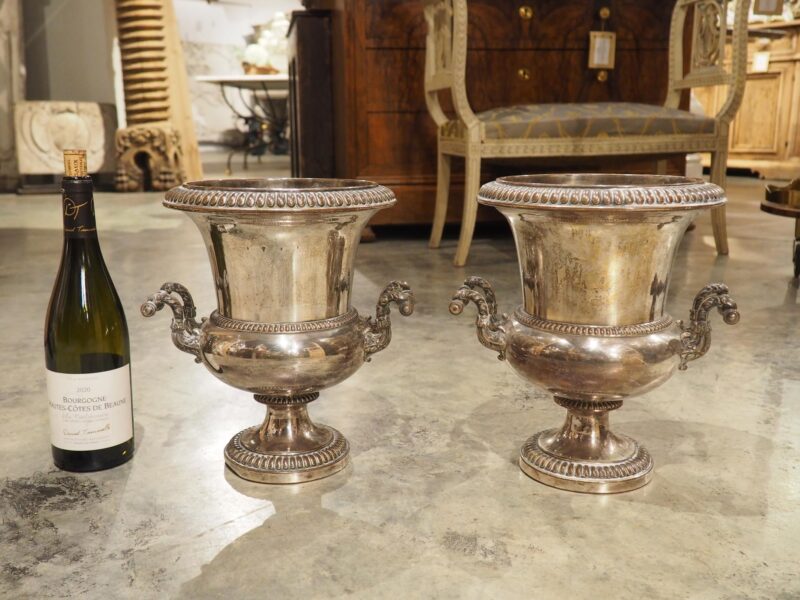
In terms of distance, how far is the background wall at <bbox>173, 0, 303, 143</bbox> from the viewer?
10.4m

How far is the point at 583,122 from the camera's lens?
2836 millimetres

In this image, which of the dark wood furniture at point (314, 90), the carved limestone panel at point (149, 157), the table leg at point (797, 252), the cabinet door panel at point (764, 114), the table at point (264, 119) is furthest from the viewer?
the table at point (264, 119)

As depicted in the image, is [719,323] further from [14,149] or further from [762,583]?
[14,149]

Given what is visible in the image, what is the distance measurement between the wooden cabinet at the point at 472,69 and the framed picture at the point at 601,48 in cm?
5

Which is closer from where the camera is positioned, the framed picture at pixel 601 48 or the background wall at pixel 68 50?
the framed picture at pixel 601 48

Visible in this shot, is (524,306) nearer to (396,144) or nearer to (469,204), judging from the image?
(469,204)

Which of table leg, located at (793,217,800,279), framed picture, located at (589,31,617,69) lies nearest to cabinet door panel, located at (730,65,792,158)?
framed picture, located at (589,31,617,69)

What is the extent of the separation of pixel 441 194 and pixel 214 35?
27.2 feet

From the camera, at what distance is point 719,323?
222cm

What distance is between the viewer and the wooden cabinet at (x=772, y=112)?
684 centimetres

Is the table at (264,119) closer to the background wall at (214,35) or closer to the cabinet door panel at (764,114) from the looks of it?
the background wall at (214,35)

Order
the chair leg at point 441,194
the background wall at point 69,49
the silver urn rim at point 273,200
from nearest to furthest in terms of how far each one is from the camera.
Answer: the silver urn rim at point 273,200 → the chair leg at point 441,194 → the background wall at point 69,49

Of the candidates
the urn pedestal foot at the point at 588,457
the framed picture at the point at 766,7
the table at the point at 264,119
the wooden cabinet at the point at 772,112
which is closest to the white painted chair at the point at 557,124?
the framed picture at the point at 766,7

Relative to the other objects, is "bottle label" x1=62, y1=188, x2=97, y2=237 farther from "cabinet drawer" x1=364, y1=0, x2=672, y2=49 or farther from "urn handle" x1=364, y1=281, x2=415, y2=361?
"cabinet drawer" x1=364, y1=0, x2=672, y2=49
